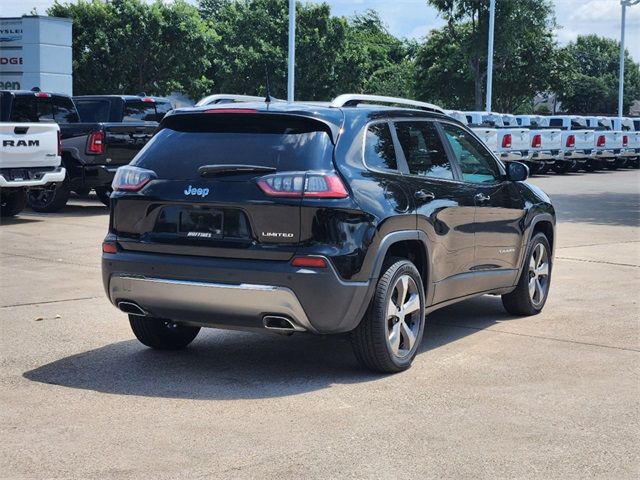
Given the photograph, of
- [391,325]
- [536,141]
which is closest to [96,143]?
[391,325]

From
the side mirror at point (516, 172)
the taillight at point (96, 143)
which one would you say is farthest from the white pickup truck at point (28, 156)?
the side mirror at point (516, 172)

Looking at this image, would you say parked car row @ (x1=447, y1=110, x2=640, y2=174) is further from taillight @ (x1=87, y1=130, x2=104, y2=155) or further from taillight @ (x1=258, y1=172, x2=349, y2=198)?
taillight @ (x1=258, y1=172, x2=349, y2=198)

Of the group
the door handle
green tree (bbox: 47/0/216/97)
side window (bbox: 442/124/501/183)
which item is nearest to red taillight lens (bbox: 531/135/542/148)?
green tree (bbox: 47/0/216/97)

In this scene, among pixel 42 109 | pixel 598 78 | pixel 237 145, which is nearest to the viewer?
pixel 237 145

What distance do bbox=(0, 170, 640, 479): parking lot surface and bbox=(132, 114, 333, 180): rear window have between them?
1.31m

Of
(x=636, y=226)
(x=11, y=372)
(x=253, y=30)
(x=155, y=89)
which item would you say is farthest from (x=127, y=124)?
(x=253, y=30)

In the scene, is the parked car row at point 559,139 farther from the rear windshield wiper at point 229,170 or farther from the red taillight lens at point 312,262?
the red taillight lens at point 312,262

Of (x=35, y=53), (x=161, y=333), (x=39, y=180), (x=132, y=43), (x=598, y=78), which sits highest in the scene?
(x=598, y=78)

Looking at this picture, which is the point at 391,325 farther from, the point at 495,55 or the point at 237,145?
the point at 495,55

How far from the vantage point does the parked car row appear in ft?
97.0

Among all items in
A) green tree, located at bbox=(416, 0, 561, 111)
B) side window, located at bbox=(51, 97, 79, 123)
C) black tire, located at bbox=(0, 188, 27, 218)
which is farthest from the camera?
green tree, located at bbox=(416, 0, 561, 111)

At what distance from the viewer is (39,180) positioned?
15766mm

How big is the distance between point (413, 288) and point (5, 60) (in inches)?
1145

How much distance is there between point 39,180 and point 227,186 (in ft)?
33.0
